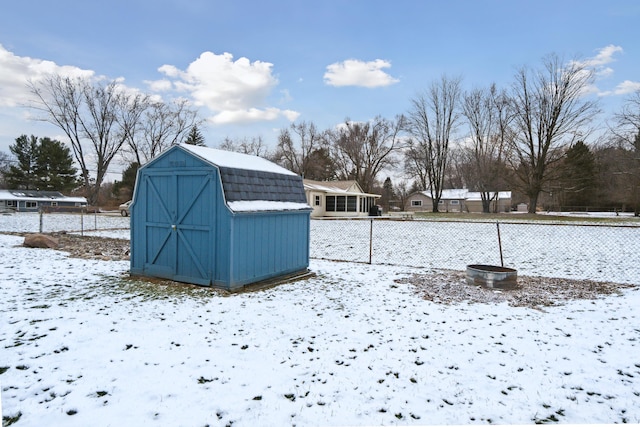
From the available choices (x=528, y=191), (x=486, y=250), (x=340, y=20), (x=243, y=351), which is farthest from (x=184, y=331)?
(x=528, y=191)

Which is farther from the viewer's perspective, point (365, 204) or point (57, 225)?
point (365, 204)

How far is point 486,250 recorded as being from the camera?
1148 centimetres

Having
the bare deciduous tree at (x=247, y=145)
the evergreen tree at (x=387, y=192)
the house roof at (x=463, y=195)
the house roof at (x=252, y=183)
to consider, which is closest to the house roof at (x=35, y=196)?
the bare deciduous tree at (x=247, y=145)

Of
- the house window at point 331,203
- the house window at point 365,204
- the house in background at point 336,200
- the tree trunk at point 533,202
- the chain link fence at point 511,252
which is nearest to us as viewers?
the chain link fence at point 511,252

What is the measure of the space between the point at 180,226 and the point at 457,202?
188 ft

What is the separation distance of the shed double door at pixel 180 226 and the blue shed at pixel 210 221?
18 millimetres

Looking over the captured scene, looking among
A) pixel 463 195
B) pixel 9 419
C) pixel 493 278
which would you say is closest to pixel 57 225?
pixel 9 419

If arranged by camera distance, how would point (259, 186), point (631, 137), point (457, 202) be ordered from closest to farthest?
point (259, 186)
point (631, 137)
point (457, 202)

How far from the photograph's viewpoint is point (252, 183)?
7039 mm

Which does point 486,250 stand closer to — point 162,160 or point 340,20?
point 340,20

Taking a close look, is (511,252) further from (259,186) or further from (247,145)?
(247,145)

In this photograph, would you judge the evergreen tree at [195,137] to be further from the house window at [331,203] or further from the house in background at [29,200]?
the house window at [331,203]

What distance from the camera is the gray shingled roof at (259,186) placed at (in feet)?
21.2

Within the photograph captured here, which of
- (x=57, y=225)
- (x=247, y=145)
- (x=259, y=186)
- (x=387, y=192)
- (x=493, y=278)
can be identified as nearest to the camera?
(x=493, y=278)
